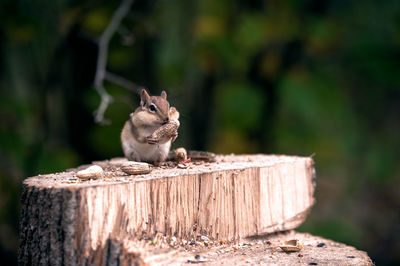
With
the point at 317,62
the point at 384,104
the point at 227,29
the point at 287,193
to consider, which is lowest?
the point at 287,193

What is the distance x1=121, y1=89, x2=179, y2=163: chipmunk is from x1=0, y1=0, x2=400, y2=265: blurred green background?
222 centimetres

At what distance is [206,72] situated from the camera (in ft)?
18.9

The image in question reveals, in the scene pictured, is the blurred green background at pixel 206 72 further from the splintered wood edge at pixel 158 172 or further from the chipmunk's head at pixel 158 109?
the chipmunk's head at pixel 158 109

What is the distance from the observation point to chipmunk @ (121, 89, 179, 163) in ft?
8.55

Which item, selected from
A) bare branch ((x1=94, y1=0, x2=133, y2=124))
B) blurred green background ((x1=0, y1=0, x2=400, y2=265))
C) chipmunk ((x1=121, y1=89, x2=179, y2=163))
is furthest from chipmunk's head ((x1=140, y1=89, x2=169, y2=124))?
blurred green background ((x1=0, y1=0, x2=400, y2=265))

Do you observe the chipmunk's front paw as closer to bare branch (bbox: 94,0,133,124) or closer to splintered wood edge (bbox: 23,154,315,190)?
splintered wood edge (bbox: 23,154,315,190)

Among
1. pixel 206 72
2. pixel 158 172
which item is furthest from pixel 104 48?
pixel 158 172

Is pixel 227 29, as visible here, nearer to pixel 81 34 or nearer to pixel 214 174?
pixel 81 34

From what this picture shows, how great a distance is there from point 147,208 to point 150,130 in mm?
606

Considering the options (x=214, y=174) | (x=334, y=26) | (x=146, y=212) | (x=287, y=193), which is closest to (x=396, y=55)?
(x=334, y=26)

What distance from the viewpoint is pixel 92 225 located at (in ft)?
6.62

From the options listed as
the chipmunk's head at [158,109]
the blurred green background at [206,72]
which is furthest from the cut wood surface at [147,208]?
the blurred green background at [206,72]

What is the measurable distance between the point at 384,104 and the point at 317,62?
2.03m

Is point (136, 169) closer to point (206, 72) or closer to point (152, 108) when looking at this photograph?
point (152, 108)
